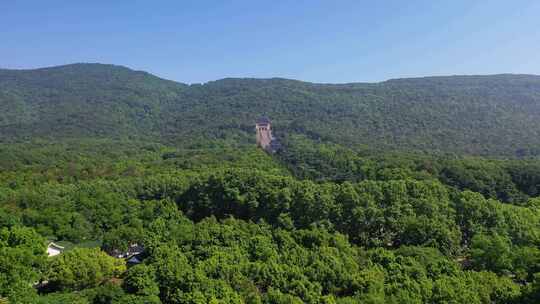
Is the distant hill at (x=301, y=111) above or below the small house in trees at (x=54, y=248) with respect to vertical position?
above

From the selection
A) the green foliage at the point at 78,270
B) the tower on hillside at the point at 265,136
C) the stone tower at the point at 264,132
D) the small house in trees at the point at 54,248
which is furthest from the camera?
the stone tower at the point at 264,132

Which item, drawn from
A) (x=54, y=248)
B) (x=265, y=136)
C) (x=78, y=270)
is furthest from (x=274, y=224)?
(x=265, y=136)

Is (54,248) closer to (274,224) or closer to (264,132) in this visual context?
(274,224)

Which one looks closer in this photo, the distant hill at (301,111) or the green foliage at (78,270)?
the green foliage at (78,270)

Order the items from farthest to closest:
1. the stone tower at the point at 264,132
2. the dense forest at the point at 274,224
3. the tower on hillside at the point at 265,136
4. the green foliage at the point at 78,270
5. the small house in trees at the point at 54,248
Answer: the stone tower at the point at 264,132, the tower on hillside at the point at 265,136, the small house in trees at the point at 54,248, the green foliage at the point at 78,270, the dense forest at the point at 274,224

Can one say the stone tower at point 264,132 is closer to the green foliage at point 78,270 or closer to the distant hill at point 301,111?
the distant hill at point 301,111

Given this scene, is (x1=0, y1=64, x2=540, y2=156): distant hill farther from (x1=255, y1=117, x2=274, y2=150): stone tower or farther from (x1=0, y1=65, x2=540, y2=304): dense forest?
(x1=0, y1=65, x2=540, y2=304): dense forest

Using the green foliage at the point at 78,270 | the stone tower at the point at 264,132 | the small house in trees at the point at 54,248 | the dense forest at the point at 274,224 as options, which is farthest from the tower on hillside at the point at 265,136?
the green foliage at the point at 78,270

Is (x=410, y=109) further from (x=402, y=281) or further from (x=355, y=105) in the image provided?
(x=402, y=281)
